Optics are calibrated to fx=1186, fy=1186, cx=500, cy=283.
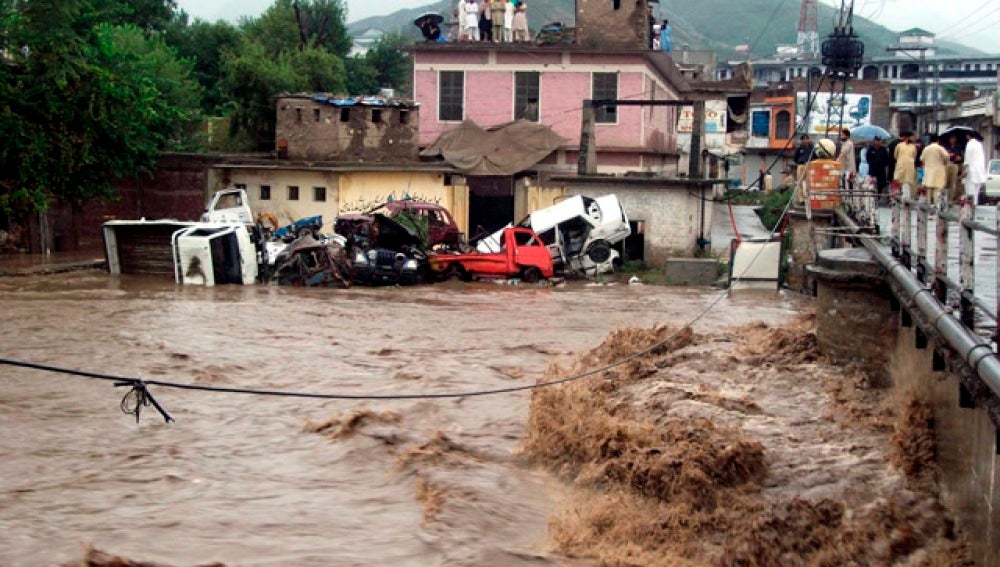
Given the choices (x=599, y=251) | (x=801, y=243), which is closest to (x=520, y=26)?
(x=599, y=251)

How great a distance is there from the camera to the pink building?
39.5 meters

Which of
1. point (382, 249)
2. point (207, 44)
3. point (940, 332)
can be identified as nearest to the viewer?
point (940, 332)

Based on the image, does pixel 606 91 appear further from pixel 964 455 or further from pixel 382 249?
pixel 964 455

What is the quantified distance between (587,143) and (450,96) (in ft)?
24.7

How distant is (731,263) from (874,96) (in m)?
51.6

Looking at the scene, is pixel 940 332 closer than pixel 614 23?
Yes

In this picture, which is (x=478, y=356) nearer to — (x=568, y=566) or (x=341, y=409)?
(x=341, y=409)

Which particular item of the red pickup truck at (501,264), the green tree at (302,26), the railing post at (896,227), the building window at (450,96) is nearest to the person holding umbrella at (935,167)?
the railing post at (896,227)

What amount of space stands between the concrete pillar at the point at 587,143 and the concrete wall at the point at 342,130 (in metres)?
5.88

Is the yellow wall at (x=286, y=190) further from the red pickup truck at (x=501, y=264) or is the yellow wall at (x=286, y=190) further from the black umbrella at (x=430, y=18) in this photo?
the black umbrella at (x=430, y=18)

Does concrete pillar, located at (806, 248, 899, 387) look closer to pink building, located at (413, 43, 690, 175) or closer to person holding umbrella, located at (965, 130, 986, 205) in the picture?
person holding umbrella, located at (965, 130, 986, 205)

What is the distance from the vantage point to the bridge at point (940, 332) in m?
6.85

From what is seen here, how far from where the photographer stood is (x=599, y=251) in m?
30.8

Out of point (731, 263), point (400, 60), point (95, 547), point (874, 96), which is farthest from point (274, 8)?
point (95, 547)
